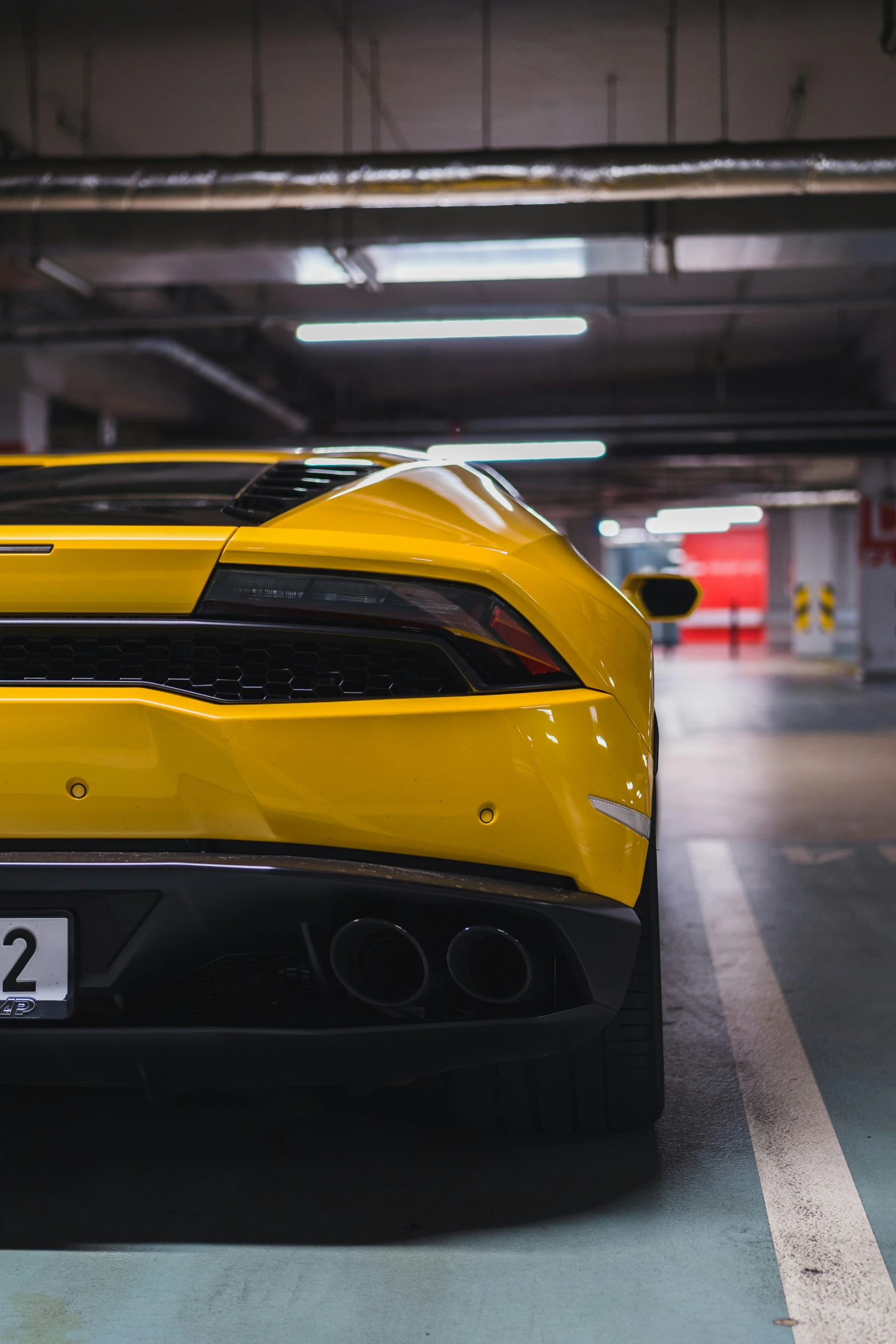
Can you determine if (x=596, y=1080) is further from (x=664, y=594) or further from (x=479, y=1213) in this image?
(x=664, y=594)

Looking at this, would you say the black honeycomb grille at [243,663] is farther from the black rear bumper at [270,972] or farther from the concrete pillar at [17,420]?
the concrete pillar at [17,420]

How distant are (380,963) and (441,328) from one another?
26.7ft

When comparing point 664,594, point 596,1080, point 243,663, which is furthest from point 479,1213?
point 664,594

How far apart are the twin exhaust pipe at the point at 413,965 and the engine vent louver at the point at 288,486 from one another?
63cm

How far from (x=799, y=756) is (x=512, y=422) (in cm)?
935

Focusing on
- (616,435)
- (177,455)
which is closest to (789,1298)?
(177,455)

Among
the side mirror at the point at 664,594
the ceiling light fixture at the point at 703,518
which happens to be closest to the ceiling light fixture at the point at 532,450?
the ceiling light fixture at the point at 703,518

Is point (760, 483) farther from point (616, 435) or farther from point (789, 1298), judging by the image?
point (789, 1298)

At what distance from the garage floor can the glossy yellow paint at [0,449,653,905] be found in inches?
22.1

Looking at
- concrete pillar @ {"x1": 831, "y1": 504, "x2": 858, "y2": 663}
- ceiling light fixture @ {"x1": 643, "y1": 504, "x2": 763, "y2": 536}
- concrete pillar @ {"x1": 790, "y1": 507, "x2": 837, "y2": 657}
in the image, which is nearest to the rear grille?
ceiling light fixture @ {"x1": 643, "y1": 504, "x2": 763, "y2": 536}

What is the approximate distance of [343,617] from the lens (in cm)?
163

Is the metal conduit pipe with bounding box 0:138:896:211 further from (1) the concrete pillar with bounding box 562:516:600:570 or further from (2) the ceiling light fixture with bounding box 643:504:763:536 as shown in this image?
(1) the concrete pillar with bounding box 562:516:600:570

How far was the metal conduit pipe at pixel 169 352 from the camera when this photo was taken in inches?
461

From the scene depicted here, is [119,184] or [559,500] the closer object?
[119,184]
